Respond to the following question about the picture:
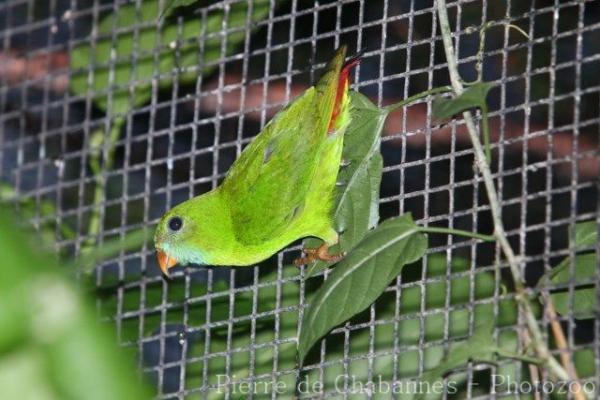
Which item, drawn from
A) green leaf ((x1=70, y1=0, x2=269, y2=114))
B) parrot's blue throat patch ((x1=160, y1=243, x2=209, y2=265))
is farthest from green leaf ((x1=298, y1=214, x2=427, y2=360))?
green leaf ((x1=70, y1=0, x2=269, y2=114))

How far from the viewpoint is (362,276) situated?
2006mm

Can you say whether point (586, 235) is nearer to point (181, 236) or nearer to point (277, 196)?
point (277, 196)

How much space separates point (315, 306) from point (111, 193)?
2.38 meters

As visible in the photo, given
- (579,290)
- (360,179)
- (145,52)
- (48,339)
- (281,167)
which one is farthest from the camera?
(145,52)

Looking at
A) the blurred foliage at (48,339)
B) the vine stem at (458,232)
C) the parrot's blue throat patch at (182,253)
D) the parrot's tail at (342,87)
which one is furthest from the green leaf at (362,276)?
the blurred foliage at (48,339)

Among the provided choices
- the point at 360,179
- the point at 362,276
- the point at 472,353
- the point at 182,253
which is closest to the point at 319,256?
the point at 360,179

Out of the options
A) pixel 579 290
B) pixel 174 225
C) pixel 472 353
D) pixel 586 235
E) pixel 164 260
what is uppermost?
pixel 174 225

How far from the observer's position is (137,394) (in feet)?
2.11

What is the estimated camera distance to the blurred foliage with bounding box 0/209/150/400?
25.1 inches

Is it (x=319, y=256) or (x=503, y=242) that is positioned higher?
(x=319, y=256)

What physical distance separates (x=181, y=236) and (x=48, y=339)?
213 cm

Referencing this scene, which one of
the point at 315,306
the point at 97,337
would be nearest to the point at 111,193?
the point at 315,306

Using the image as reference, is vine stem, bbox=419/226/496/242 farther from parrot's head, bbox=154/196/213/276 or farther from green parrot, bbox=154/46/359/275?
parrot's head, bbox=154/196/213/276

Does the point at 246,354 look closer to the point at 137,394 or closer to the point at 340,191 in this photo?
the point at 340,191
